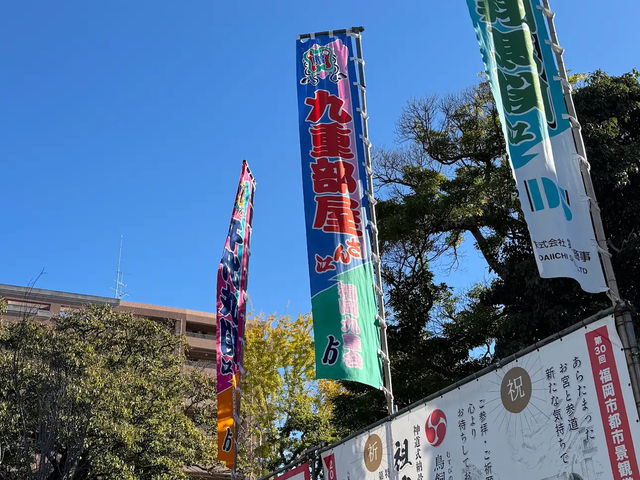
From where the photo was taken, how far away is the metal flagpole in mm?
4367

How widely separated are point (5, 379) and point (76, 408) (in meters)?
2.01

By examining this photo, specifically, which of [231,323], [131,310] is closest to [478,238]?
[231,323]

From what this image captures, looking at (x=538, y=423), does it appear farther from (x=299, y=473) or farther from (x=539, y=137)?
(x=299, y=473)

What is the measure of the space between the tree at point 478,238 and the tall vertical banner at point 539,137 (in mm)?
6935

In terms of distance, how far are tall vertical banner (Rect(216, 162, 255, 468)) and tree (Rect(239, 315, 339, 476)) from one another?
11.9 m

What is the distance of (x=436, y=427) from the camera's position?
6.00 metres

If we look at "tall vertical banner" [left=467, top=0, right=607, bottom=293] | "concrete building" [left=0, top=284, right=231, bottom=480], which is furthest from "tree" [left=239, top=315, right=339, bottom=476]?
"tall vertical banner" [left=467, top=0, right=607, bottom=293]

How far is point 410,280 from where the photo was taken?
55.6 ft

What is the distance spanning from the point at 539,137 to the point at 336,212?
2.73m

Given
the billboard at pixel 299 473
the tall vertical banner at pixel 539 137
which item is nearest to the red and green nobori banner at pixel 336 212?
the billboard at pixel 299 473

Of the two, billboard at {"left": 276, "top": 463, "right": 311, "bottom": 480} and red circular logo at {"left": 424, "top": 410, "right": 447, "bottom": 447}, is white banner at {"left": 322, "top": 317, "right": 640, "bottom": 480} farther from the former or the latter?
billboard at {"left": 276, "top": 463, "right": 311, "bottom": 480}

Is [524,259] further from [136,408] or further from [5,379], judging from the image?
Result: [5,379]

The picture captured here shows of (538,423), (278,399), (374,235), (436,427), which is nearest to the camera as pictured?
(538,423)

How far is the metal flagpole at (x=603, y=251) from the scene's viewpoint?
172 inches
